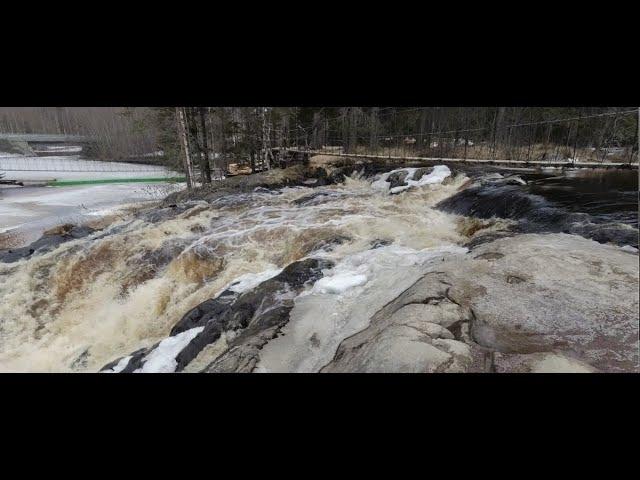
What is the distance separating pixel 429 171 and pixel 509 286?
812cm

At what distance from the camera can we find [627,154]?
8.77 m

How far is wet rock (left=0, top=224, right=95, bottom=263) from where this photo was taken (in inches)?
348

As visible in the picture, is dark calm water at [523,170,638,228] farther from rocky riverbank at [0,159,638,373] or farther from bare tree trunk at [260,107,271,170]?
bare tree trunk at [260,107,271,170]

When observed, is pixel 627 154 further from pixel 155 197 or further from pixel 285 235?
pixel 155 197

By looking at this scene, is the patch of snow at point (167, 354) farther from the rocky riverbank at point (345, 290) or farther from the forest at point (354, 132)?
the forest at point (354, 132)

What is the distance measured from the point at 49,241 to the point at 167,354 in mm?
8461

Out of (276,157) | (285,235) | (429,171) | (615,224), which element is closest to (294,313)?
(285,235)

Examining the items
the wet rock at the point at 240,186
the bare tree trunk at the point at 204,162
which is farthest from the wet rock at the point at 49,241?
the bare tree trunk at the point at 204,162

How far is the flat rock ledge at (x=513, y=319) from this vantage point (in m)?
2.25

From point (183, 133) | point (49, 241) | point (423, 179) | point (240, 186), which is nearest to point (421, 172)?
point (423, 179)

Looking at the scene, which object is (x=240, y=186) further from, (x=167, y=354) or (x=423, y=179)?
(x=167, y=354)

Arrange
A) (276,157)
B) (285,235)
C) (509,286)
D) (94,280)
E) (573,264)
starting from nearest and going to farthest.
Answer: (509,286) → (573,264) → (94,280) → (285,235) → (276,157)

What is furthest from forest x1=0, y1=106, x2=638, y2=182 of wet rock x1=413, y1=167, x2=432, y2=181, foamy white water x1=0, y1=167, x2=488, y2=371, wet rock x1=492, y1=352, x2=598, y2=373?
wet rock x1=492, y1=352, x2=598, y2=373

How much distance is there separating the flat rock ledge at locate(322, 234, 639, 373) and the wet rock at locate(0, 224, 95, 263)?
9.59 meters
